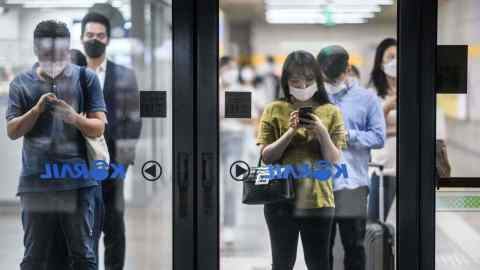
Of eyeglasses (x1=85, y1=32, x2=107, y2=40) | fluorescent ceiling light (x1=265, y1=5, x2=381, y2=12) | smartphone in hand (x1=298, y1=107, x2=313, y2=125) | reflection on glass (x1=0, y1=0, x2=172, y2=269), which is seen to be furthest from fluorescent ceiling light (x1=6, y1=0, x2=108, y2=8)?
smartphone in hand (x1=298, y1=107, x2=313, y2=125)

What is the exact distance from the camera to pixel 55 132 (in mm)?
3715

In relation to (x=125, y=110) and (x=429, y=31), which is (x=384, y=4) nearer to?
(x=429, y=31)

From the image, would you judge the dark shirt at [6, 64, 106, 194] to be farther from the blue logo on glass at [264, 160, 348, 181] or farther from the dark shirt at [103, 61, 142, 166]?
the blue logo on glass at [264, 160, 348, 181]

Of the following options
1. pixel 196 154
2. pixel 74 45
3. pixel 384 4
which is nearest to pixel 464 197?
pixel 384 4

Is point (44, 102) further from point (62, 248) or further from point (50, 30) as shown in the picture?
point (62, 248)

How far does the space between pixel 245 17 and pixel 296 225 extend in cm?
111

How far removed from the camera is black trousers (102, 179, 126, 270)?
12.4ft

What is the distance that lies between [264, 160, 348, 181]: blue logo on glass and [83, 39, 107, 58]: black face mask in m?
1.04

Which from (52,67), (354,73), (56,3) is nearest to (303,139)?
(354,73)

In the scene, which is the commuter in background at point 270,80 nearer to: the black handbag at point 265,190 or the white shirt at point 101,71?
the black handbag at point 265,190

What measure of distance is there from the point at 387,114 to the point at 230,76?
0.83 m

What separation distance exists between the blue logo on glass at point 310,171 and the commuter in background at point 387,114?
0.19 meters

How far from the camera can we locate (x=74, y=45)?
3.70m

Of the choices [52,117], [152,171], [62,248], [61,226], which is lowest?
[62,248]
